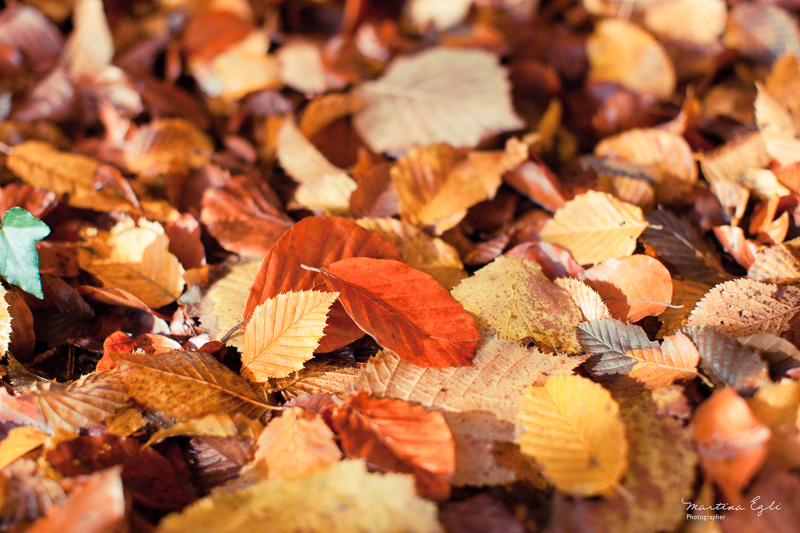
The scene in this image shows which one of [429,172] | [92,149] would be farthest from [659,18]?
[92,149]

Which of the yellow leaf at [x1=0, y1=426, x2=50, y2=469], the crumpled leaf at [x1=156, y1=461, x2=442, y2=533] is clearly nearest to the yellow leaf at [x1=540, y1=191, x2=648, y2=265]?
the crumpled leaf at [x1=156, y1=461, x2=442, y2=533]

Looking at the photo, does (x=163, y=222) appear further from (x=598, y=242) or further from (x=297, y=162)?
(x=598, y=242)

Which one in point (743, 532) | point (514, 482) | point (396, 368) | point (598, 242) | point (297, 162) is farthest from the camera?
point (297, 162)

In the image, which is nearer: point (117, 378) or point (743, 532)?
point (743, 532)

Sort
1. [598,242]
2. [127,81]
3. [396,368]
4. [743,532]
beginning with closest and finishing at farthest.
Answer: [743,532], [396,368], [598,242], [127,81]

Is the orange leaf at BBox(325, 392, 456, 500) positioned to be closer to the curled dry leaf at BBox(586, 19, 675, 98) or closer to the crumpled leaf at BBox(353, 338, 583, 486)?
the crumpled leaf at BBox(353, 338, 583, 486)

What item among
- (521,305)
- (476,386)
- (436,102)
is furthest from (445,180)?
(476,386)

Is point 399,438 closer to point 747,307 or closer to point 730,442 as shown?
point 730,442

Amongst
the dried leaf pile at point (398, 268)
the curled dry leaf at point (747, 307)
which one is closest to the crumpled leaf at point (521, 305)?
the dried leaf pile at point (398, 268)
